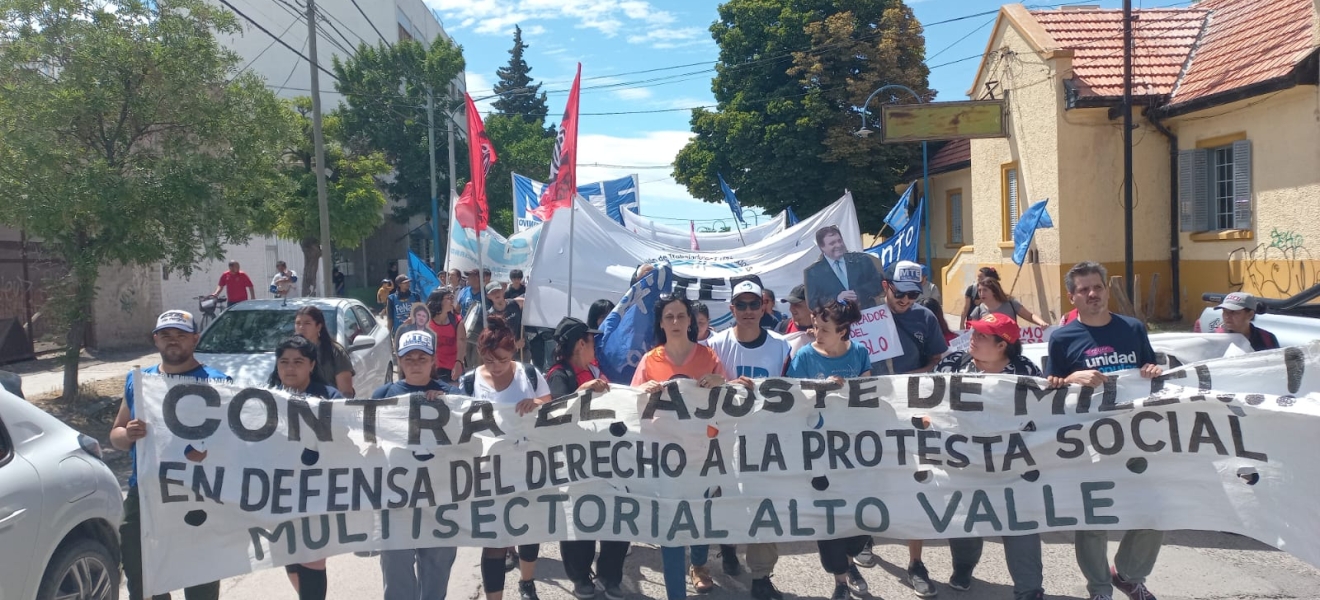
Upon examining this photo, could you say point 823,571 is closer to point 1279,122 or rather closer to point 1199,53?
point 1279,122

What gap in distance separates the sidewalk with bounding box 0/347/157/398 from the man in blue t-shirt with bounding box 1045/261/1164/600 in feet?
39.9

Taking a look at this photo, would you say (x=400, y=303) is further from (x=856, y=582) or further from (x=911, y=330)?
(x=856, y=582)

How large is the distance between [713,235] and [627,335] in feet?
27.6

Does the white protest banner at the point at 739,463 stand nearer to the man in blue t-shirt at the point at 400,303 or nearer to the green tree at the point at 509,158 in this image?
the man in blue t-shirt at the point at 400,303

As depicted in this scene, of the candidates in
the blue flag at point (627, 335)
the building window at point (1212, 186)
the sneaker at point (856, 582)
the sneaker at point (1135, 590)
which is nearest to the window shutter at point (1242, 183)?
the building window at point (1212, 186)

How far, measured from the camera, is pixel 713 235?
14906 millimetres

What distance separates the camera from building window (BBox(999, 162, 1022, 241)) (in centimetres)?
1942

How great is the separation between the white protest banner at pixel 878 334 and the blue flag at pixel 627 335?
1.34 metres

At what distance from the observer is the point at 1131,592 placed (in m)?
→ 4.91

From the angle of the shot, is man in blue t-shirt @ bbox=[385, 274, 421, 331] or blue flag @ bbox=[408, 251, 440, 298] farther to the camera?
blue flag @ bbox=[408, 251, 440, 298]

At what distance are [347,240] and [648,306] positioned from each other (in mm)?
20418

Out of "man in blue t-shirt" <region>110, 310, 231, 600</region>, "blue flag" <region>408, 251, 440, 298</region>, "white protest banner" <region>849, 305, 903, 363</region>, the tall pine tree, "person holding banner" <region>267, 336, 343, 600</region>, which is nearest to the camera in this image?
"man in blue t-shirt" <region>110, 310, 231, 600</region>

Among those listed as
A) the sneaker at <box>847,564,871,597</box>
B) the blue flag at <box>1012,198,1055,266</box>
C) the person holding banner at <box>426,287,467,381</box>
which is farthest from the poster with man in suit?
the blue flag at <box>1012,198,1055,266</box>

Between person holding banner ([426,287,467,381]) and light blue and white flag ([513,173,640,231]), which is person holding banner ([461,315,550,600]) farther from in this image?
light blue and white flag ([513,173,640,231])
